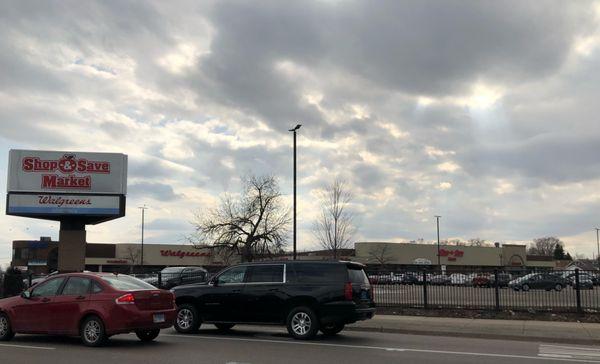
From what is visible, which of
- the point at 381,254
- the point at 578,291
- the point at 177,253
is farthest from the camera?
the point at 177,253

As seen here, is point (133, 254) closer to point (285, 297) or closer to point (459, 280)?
point (459, 280)

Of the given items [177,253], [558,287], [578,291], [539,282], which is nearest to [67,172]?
[539,282]

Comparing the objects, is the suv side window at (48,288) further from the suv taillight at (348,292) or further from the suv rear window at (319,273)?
the suv taillight at (348,292)

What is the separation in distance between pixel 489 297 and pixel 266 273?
8.99 m

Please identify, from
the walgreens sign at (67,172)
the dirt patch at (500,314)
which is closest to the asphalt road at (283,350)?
the dirt patch at (500,314)

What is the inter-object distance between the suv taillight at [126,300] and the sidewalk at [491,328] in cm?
695

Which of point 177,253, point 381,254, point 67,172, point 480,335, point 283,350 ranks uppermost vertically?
point 67,172

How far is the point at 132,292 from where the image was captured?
38.9 feet

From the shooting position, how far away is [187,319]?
47.8 ft

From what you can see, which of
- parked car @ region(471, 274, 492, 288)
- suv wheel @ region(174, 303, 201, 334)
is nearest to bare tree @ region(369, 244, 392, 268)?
parked car @ region(471, 274, 492, 288)

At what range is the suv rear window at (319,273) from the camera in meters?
13.4

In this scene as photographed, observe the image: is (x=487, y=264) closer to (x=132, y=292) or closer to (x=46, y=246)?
(x=46, y=246)

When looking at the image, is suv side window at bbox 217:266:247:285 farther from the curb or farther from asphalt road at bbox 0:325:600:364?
the curb

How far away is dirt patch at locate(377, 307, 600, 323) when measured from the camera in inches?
701
